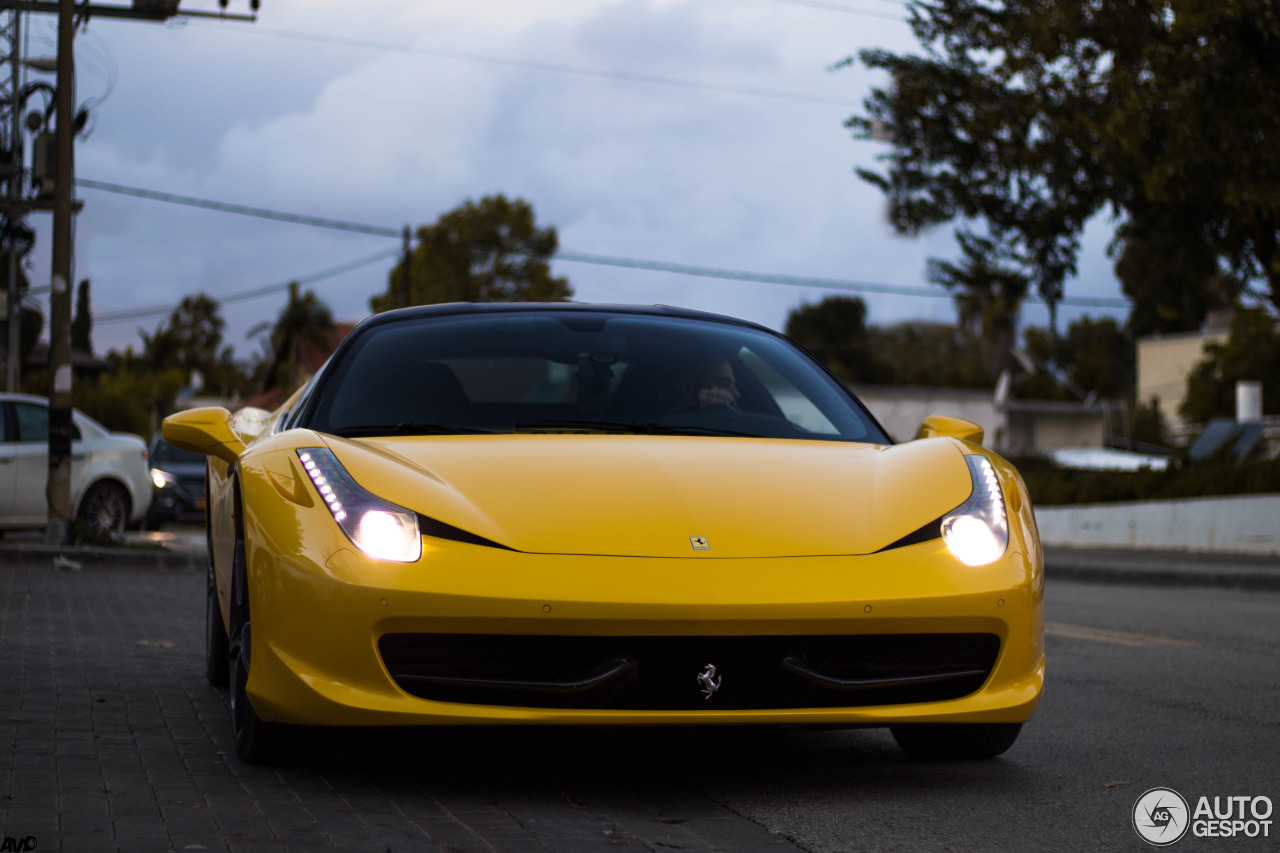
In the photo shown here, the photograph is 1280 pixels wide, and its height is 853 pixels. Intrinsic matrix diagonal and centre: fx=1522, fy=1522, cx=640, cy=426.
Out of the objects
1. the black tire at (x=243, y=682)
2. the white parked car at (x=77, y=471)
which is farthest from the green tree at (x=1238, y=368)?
the black tire at (x=243, y=682)

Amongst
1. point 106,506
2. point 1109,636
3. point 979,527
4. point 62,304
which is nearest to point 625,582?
point 979,527

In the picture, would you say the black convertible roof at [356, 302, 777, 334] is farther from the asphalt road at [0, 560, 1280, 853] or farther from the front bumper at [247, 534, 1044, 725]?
the front bumper at [247, 534, 1044, 725]

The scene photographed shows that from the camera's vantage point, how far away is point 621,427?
14.8 ft

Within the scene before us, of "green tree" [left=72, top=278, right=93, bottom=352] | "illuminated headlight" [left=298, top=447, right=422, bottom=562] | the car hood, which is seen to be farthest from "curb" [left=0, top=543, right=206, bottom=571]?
"green tree" [left=72, top=278, right=93, bottom=352]

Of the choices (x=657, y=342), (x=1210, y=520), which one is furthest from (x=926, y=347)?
(x=657, y=342)

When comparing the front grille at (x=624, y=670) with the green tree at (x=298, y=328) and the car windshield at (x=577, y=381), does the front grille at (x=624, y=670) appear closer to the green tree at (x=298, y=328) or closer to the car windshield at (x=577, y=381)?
the car windshield at (x=577, y=381)

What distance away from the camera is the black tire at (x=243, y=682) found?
4000mm

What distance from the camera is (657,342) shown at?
198 inches

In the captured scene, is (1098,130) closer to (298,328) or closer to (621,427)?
(621,427)

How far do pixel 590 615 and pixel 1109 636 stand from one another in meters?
5.45

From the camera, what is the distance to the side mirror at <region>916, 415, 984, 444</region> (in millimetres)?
4758

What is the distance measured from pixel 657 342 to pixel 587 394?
14.2 inches

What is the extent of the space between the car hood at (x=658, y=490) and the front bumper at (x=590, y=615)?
0.25 feet

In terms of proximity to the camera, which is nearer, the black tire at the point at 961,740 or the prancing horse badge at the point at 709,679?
the prancing horse badge at the point at 709,679
